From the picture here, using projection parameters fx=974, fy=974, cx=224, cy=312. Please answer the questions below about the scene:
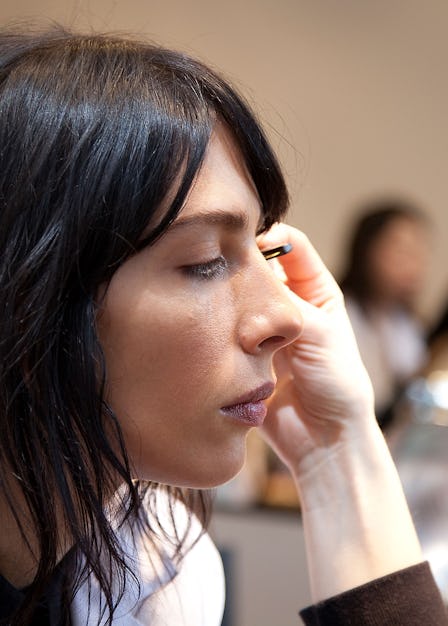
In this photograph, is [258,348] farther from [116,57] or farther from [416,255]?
[416,255]

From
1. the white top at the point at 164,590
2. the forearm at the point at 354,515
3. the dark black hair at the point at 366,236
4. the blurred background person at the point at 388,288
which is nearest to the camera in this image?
the white top at the point at 164,590

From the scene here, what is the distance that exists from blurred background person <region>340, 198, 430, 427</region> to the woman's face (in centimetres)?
184

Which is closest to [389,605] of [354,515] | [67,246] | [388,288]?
[354,515]

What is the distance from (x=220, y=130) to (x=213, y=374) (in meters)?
0.19

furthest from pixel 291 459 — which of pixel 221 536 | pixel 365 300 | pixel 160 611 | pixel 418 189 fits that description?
pixel 418 189

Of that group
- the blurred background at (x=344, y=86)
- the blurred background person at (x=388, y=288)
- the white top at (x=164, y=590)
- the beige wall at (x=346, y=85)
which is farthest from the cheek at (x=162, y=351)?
the beige wall at (x=346, y=85)

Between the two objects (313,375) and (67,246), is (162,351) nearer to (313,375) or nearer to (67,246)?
(67,246)

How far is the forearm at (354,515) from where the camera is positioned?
0.88 metres

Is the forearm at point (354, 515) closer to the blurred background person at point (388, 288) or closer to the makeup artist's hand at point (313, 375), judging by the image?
the makeup artist's hand at point (313, 375)

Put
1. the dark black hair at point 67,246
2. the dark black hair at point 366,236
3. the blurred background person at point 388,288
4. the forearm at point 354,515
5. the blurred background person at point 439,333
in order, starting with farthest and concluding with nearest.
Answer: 1. the dark black hair at point 366,236
2. the blurred background person at point 388,288
3. the blurred background person at point 439,333
4. the forearm at point 354,515
5. the dark black hair at point 67,246

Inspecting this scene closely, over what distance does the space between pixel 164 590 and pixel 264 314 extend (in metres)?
0.27

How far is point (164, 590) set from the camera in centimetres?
83

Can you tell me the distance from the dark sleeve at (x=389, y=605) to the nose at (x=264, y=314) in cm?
26

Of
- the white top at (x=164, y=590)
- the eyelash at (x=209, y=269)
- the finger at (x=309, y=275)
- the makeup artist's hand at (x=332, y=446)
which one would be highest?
the eyelash at (x=209, y=269)
